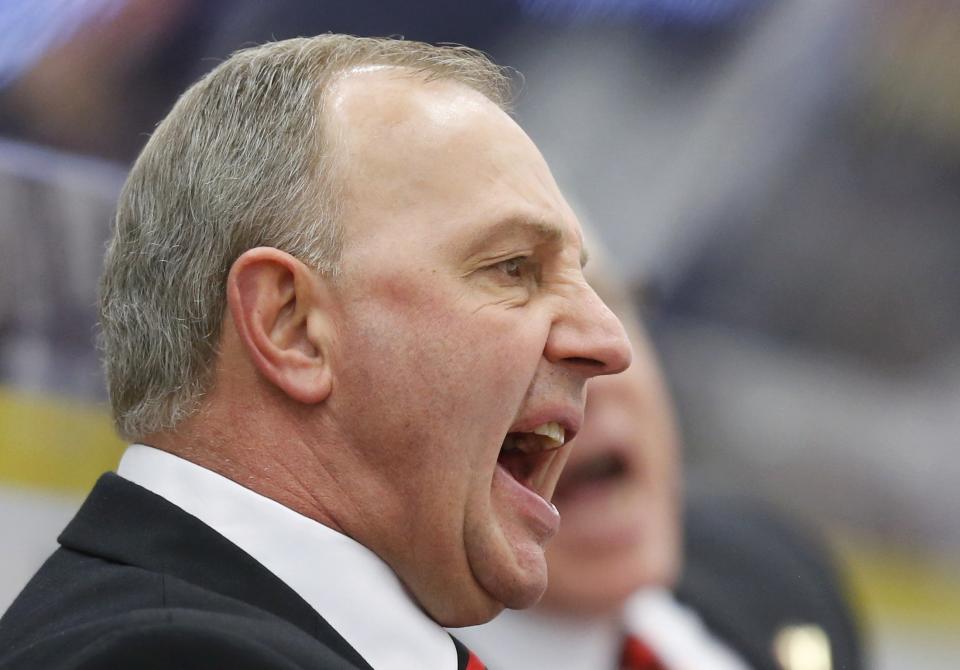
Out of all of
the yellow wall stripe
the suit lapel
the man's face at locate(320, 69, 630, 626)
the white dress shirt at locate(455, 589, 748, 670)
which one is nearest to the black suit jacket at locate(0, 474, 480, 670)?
the suit lapel

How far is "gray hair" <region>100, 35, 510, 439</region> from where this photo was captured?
3.70ft

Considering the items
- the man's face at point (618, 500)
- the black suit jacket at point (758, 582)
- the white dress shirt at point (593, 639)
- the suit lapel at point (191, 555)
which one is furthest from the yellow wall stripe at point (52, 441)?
the black suit jacket at point (758, 582)

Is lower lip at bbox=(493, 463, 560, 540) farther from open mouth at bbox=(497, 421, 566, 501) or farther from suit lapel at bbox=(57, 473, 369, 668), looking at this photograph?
suit lapel at bbox=(57, 473, 369, 668)

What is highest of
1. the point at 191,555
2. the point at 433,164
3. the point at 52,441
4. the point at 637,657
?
the point at 433,164

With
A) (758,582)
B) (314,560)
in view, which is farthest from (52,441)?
(758,582)

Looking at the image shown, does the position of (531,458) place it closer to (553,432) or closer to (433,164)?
(553,432)

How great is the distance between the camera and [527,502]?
3.97 ft

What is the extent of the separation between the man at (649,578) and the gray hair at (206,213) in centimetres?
127

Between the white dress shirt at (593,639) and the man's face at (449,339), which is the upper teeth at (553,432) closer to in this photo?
the man's face at (449,339)

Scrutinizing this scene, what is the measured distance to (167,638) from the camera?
32.0 inches

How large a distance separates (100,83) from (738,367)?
1435 millimetres

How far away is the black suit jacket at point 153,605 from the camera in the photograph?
82 centimetres

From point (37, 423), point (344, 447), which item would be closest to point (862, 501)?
point (37, 423)

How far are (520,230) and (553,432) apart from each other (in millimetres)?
203
